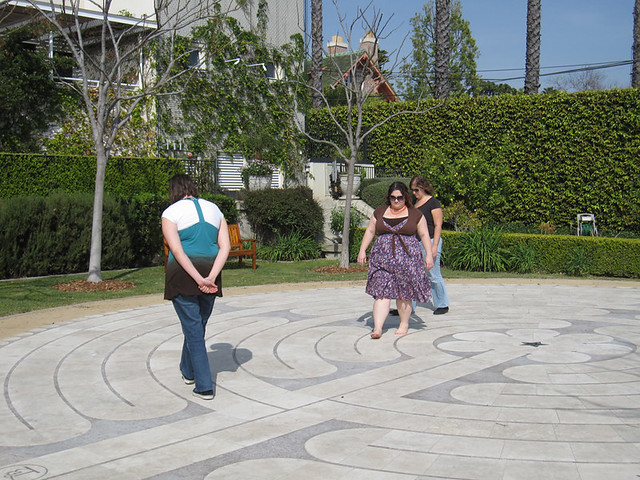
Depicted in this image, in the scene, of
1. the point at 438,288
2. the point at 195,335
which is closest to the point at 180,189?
the point at 195,335

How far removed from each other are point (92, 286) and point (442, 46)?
15629 millimetres

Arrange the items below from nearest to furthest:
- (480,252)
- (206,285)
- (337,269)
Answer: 1. (206,285)
2. (337,269)
3. (480,252)

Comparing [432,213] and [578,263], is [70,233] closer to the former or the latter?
[432,213]

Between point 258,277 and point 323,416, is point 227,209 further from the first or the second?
point 323,416

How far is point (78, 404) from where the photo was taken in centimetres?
535

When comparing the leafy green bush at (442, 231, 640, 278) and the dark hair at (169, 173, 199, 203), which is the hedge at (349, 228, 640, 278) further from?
the dark hair at (169, 173, 199, 203)

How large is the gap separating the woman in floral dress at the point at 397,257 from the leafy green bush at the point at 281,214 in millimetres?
10138

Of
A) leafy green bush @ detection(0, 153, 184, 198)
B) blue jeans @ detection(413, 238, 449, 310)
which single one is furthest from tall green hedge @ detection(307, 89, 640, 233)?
blue jeans @ detection(413, 238, 449, 310)

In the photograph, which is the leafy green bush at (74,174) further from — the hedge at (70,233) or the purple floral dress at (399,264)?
the purple floral dress at (399,264)

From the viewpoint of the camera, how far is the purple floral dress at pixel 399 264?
25.0 ft

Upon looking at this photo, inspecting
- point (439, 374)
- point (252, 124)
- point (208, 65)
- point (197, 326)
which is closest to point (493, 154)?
point (252, 124)

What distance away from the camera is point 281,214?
18.1 meters

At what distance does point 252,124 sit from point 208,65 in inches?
94.2

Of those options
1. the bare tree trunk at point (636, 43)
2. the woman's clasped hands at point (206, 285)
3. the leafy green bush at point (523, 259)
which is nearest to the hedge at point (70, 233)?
the leafy green bush at point (523, 259)
